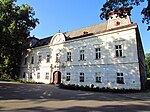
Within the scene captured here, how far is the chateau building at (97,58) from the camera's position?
748 inches

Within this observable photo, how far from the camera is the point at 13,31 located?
28.7 meters

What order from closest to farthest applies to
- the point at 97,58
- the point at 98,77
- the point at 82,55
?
the point at 98,77
the point at 97,58
the point at 82,55

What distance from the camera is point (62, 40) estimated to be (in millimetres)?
27406

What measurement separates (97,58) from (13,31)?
1687 centimetres

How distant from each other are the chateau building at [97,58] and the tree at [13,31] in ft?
16.0

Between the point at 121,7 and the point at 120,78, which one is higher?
the point at 121,7

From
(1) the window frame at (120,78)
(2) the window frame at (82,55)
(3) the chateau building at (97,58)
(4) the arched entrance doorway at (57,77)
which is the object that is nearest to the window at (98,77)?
(3) the chateau building at (97,58)

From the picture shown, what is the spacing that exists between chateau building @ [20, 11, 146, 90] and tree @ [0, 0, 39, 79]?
488cm

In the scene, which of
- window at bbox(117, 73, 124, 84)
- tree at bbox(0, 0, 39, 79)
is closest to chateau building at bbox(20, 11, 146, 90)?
window at bbox(117, 73, 124, 84)

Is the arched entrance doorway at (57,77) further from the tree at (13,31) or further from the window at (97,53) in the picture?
the tree at (13,31)

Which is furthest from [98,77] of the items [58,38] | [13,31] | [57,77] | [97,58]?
[13,31]

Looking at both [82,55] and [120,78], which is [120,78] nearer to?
[120,78]

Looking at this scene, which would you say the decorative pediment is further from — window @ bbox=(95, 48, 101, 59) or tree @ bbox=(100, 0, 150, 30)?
tree @ bbox=(100, 0, 150, 30)

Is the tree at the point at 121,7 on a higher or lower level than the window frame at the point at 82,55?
higher
